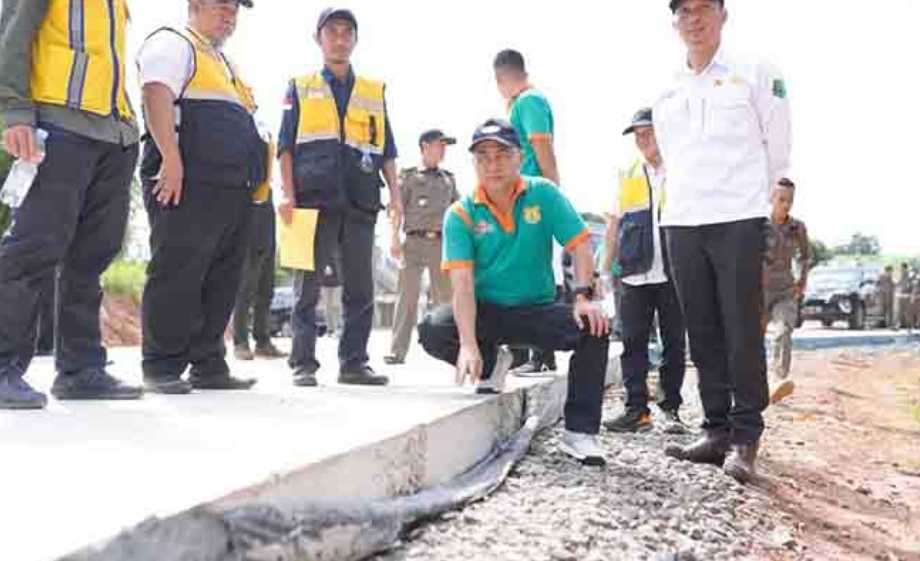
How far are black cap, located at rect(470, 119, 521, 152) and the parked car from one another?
19.3 meters

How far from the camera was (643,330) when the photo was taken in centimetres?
482

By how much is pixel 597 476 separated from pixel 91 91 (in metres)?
2.39

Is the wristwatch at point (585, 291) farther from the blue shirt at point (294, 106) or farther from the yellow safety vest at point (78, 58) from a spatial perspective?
the yellow safety vest at point (78, 58)

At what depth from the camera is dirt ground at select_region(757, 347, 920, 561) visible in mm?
3504

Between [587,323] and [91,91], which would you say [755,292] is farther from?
[91,91]

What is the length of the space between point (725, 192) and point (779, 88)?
1.58 ft

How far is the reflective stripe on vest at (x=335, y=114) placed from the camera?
4.36 m

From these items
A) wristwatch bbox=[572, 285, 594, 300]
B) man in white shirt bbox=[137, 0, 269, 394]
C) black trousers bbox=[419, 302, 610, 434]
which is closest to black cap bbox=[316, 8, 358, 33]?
man in white shirt bbox=[137, 0, 269, 394]

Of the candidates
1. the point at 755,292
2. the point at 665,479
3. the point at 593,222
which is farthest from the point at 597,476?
the point at 593,222

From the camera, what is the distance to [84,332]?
136 inches

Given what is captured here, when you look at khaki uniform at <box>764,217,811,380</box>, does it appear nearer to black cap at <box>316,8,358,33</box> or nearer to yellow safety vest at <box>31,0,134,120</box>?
black cap at <box>316,8,358,33</box>

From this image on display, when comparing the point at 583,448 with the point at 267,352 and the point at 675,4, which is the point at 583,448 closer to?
the point at 675,4

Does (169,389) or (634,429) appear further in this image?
(634,429)

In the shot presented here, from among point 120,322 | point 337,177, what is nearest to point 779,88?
point 337,177
